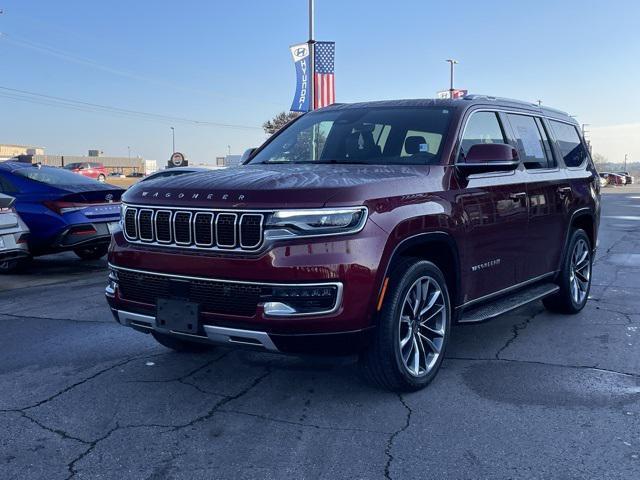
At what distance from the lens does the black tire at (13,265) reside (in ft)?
29.7

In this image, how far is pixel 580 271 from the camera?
21.8 feet

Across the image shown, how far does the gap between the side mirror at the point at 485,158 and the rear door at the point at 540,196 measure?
3.12 ft

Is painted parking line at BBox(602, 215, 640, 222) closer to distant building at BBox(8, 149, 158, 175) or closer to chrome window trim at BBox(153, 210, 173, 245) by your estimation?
chrome window trim at BBox(153, 210, 173, 245)

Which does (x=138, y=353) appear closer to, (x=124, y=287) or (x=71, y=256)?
(x=124, y=287)

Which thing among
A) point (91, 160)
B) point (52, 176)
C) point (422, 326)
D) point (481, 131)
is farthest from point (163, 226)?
point (91, 160)

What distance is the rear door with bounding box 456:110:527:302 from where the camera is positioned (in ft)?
14.9

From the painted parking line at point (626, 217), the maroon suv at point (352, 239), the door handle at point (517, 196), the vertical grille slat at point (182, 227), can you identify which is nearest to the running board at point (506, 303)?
the maroon suv at point (352, 239)

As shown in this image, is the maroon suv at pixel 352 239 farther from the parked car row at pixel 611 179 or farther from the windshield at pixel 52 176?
the parked car row at pixel 611 179

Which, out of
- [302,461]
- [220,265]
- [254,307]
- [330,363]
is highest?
[220,265]

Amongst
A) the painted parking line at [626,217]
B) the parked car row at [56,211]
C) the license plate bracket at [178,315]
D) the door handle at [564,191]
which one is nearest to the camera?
the license plate bracket at [178,315]

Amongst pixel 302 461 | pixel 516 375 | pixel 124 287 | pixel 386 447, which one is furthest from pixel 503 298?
pixel 124 287

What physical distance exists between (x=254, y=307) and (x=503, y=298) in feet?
8.05

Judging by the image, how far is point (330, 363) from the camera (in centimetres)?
382

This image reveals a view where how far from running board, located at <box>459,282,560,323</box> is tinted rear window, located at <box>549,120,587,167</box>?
1383 millimetres
